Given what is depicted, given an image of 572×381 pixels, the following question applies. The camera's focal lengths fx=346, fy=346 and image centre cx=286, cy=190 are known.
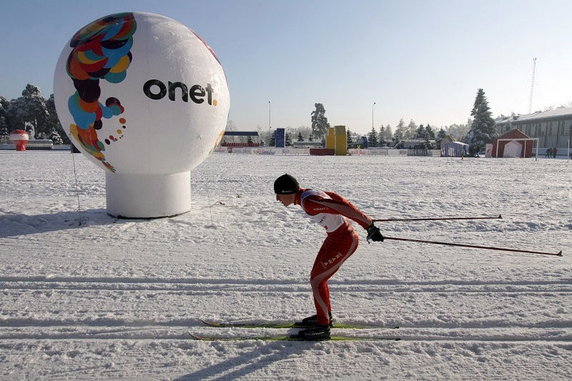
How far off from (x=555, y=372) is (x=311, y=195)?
8.06 ft

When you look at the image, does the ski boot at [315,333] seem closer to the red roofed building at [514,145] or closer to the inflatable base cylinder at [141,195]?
the inflatable base cylinder at [141,195]

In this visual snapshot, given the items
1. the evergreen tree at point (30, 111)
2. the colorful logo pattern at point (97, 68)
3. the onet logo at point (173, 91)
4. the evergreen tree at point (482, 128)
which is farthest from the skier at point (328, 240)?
the evergreen tree at point (30, 111)

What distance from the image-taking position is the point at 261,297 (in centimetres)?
408

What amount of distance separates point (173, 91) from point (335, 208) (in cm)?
477

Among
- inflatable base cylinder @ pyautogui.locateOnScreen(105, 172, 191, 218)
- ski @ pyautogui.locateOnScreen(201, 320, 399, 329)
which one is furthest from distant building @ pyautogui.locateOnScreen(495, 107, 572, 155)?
ski @ pyautogui.locateOnScreen(201, 320, 399, 329)

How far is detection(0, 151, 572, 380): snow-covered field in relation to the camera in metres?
2.92

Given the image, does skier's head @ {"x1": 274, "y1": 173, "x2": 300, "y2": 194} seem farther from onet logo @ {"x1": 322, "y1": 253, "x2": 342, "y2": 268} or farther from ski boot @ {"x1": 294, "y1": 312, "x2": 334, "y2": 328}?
ski boot @ {"x1": 294, "y1": 312, "x2": 334, "y2": 328}

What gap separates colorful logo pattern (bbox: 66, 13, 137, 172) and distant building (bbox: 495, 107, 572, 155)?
205 feet

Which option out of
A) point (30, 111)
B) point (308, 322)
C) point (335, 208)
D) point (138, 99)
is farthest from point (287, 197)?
point (30, 111)

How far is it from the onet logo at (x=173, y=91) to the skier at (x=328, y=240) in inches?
166

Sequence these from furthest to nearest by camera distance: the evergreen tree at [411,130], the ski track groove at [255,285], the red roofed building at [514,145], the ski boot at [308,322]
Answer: the evergreen tree at [411,130]
the red roofed building at [514,145]
the ski track groove at [255,285]
the ski boot at [308,322]

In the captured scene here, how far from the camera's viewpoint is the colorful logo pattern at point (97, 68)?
6.29 m

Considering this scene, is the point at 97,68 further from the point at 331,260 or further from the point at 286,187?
the point at 331,260

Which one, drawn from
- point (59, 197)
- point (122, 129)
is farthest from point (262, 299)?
point (59, 197)
